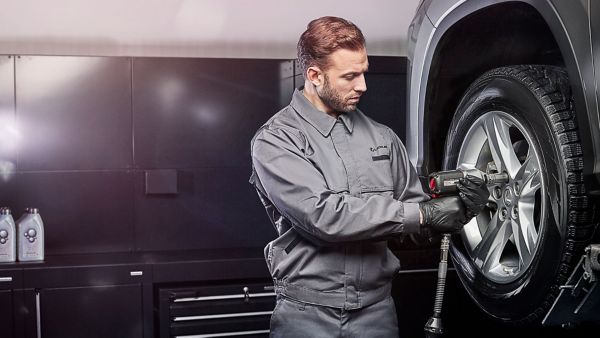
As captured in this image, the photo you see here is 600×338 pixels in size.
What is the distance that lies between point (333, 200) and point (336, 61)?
0.42 meters

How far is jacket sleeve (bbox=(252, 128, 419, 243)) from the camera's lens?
6.93 ft

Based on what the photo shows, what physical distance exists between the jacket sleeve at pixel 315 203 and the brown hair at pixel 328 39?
24 centimetres

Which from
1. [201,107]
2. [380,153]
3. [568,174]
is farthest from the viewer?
[201,107]

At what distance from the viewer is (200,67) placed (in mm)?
4027

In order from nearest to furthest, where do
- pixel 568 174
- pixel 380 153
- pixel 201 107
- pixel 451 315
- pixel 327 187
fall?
1. pixel 568 174
2. pixel 327 187
3. pixel 380 153
4. pixel 451 315
5. pixel 201 107

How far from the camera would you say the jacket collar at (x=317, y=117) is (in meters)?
2.34

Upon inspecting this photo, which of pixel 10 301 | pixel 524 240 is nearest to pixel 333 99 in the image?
pixel 524 240

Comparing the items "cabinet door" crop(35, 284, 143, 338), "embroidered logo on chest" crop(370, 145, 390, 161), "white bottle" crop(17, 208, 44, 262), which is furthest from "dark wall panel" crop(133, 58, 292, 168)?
"embroidered logo on chest" crop(370, 145, 390, 161)

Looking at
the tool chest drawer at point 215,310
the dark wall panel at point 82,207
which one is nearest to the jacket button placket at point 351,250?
the tool chest drawer at point 215,310

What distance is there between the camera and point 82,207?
395 cm

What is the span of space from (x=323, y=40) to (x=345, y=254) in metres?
0.61

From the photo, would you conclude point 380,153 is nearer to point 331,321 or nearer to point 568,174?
point 331,321

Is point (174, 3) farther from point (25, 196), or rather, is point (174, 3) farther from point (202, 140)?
point (25, 196)

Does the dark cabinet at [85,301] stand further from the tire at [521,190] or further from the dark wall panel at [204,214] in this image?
the tire at [521,190]
